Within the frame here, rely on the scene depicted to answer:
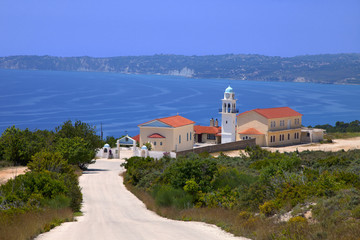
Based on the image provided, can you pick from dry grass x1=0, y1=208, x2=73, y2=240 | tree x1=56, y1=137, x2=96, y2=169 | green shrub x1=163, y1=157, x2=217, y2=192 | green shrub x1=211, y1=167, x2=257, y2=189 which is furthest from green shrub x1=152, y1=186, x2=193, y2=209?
tree x1=56, y1=137, x2=96, y2=169

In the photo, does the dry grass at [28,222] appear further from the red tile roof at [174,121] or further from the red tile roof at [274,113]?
the red tile roof at [274,113]

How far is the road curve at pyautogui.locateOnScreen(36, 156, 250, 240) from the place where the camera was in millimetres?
12328

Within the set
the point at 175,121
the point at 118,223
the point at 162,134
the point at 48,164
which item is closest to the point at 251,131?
the point at 175,121

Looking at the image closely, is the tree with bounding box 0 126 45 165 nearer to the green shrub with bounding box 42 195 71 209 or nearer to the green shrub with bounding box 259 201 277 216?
the green shrub with bounding box 42 195 71 209

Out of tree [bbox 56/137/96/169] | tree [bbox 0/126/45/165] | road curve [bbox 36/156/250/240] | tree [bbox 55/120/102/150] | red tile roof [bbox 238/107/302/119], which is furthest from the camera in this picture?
red tile roof [bbox 238/107/302/119]

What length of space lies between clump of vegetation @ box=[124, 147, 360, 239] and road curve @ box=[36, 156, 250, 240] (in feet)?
2.18

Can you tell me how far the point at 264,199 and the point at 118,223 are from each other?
433 centimetres

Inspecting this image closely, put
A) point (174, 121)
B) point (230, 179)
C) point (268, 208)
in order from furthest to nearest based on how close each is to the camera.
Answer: point (174, 121) → point (230, 179) → point (268, 208)

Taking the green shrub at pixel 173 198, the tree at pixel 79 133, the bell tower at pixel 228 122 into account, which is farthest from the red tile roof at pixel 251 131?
the green shrub at pixel 173 198

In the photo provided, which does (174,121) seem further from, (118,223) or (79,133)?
(118,223)

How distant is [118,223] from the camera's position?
14.8 m

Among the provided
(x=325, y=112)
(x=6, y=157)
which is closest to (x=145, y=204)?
(x=6, y=157)

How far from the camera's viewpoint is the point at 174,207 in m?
18.2

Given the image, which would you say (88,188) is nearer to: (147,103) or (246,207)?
(246,207)
